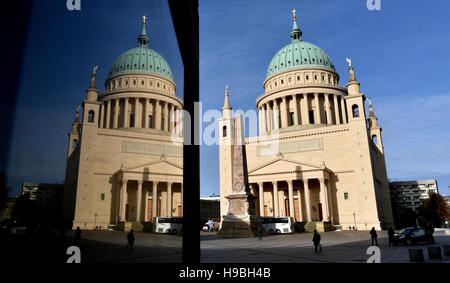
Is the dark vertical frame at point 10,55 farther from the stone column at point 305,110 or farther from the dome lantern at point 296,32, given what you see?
the dome lantern at point 296,32

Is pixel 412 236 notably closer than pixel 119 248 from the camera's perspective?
No

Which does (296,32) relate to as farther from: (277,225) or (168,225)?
(168,225)

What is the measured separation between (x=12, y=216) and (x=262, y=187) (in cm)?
5805

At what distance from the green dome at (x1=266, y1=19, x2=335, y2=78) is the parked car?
58.9m

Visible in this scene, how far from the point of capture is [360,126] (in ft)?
180

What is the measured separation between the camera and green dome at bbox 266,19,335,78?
78750mm

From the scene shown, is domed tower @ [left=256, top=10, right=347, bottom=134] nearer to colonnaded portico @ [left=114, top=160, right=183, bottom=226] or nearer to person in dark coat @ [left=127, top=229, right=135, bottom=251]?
colonnaded portico @ [left=114, top=160, right=183, bottom=226]

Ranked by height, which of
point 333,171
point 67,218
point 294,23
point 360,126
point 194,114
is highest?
point 294,23

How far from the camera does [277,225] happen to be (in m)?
45.6

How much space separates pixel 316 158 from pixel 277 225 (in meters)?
18.8

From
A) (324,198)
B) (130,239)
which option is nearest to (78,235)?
(130,239)
